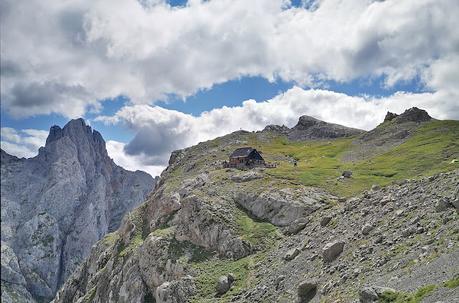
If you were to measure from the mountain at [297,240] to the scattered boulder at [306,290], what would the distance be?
9 cm

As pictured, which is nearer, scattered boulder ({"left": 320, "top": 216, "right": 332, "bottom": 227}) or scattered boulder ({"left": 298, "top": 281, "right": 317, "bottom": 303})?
scattered boulder ({"left": 298, "top": 281, "right": 317, "bottom": 303})

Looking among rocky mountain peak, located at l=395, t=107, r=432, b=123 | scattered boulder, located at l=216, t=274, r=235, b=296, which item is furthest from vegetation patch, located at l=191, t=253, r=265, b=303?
rocky mountain peak, located at l=395, t=107, r=432, b=123

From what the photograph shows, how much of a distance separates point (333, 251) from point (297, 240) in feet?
43.9

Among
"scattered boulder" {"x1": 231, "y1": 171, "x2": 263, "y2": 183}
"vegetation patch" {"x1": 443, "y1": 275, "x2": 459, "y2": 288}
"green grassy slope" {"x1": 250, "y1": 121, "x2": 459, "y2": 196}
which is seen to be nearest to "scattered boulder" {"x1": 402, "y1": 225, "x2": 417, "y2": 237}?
"vegetation patch" {"x1": 443, "y1": 275, "x2": 459, "y2": 288}

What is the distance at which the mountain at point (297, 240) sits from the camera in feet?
116

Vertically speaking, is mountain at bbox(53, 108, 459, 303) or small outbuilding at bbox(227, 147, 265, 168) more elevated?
small outbuilding at bbox(227, 147, 265, 168)

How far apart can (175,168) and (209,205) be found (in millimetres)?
87561

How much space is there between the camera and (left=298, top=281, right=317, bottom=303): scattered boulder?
41125 mm

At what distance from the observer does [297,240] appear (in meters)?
58.2

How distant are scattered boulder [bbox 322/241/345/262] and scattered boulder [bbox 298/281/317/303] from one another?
13.8 feet

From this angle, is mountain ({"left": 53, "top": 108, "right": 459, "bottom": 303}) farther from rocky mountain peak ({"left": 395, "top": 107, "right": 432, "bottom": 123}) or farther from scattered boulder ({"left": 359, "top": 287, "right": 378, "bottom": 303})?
rocky mountain peak ({"left": 395, "top": 107, "right": 432, "bottom": 123})

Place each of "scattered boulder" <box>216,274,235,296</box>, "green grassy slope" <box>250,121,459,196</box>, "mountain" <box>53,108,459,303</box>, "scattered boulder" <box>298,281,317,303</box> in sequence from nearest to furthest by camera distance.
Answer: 1. "mountain" <box>53,108,459,303</box>
2. "scattered boulder" <box>298,281,317,303</box>
3. "scattered boulder" <box>216,274,235,296</box>
4. "green grassy slope" <box>250,121,459,196</box>

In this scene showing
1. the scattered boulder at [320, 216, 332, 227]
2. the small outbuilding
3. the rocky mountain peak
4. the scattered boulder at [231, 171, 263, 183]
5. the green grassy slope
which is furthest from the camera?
the rocky mountain peak

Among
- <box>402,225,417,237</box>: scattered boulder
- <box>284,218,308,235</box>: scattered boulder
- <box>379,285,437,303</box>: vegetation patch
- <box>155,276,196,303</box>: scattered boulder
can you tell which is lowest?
<box>155,276,196,303</box>: scattered boulder
